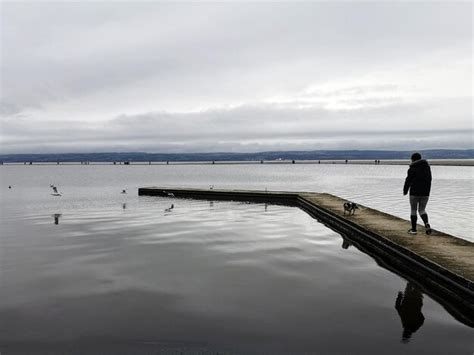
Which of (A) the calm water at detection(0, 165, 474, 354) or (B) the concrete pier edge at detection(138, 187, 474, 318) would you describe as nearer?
(A) the calm water at detection(0, 165, 474, 354)

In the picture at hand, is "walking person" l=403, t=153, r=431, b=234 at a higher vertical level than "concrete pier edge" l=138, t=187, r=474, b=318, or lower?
higher

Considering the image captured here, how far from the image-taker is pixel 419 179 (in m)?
13.7

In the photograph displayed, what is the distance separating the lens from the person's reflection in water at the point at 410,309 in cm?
810

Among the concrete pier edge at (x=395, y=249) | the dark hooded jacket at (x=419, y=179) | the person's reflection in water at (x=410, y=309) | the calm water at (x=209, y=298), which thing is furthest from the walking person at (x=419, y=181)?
the person's reflection in water at (x=410, y=309)

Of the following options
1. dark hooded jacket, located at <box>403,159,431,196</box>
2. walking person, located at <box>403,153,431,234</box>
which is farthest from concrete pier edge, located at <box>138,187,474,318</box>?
dark hooded jacket, located at <box>403,159,431,196</box>

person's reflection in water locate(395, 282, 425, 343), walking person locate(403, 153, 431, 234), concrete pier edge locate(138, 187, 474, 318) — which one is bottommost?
person's reflection in water locate(395, 282, 425, 343)

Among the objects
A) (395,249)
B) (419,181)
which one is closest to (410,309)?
(395,249)

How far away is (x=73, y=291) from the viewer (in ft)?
34.6

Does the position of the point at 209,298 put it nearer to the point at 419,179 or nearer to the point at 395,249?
the point at 395,249

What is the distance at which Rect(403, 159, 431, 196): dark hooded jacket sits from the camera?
44.9ft

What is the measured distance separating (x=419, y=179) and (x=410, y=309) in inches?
228

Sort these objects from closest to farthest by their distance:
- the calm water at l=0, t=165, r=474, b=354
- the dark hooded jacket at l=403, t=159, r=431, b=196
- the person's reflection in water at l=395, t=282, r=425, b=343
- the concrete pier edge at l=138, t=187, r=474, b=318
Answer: the calm water at l=0, t=165, r=474, b=354 < the person's reflection in water at l=395, t=282, r=425, b=343 < the concrete pier edge at l=138, t=187, r=474, b=318 < the dark hooded jacket at l=403, t=159, r=431, b=196

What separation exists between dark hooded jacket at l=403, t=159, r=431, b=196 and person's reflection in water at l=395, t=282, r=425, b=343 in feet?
12.9

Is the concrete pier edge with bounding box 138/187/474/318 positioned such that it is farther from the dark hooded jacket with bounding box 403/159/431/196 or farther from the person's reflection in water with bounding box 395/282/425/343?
the dark hooded jacket with bounding box 403/159/431/196
